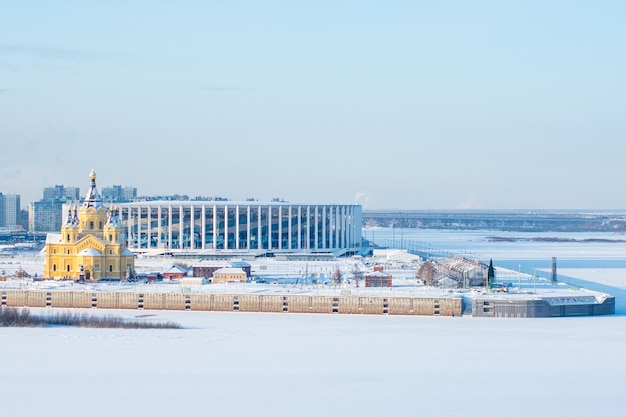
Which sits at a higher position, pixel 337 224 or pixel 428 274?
pixel 337 224

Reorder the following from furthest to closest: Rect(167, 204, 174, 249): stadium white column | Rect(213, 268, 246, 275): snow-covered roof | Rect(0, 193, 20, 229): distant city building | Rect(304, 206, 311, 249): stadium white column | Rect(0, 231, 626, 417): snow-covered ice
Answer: Rect(0, 193, 20, 229): distant city building
Rect(304, 206, 311, 249): stadium white column
Rect(167, 204, 174, 249): stadium white column
Rect(213, 268, 246, 275): snow-covered roof
Rect(0, 231, 626, 417): snow-covered ice

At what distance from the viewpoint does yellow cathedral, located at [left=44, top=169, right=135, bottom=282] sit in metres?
52.6

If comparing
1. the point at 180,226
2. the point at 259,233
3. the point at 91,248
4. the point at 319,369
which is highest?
the point at 180,226

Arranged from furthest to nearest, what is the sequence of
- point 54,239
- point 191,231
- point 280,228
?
point 280,228 < point 191,231 < point 54,239

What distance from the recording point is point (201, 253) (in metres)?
74.1

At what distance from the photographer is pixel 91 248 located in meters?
52.9

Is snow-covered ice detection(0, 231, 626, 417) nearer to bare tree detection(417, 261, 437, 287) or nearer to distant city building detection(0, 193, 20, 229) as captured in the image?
bare tree detection(417, 261, 437, 287)

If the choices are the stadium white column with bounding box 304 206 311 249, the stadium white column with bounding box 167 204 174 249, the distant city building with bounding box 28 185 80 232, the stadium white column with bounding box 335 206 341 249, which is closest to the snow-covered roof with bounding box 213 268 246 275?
the stadium white column with bounding box 167 204 174 249

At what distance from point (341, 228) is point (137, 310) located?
42207 mm

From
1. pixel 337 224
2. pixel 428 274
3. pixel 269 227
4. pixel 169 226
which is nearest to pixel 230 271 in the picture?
pixel 428 274

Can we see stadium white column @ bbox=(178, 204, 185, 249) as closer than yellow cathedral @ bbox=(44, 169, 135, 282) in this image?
No

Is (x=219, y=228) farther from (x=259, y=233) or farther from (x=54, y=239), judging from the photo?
(x=54, y=239)

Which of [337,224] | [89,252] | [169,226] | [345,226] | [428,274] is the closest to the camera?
[428,274]

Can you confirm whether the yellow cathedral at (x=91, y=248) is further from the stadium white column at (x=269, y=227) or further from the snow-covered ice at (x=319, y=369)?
the stadium white column at (x=269, y=227)
